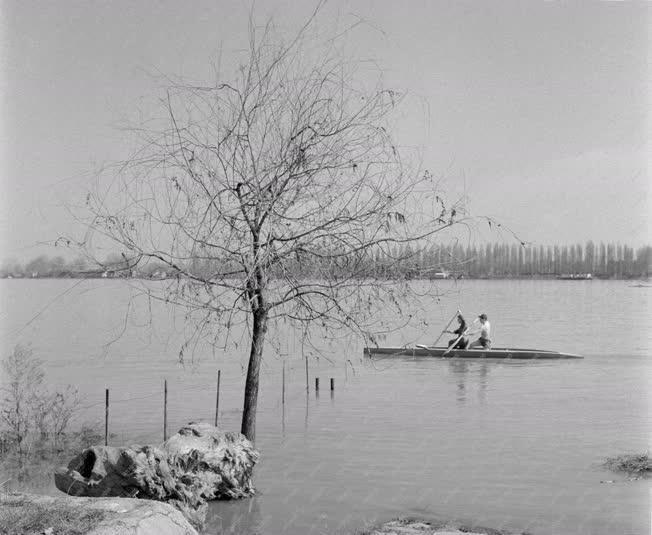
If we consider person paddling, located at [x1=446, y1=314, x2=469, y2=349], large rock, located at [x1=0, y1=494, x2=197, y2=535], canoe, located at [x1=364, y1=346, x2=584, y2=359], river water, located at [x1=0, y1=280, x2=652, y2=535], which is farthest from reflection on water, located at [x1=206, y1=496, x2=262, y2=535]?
person paddling, located at [x1=446, y1=314, x2=469, y2=349]

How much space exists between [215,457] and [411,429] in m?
7.74

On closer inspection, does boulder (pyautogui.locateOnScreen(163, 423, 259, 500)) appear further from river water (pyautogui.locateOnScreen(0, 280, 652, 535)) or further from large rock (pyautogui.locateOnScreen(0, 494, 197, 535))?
large rock (pyautogui.locateOnScreen(0, 494, 197, 535))

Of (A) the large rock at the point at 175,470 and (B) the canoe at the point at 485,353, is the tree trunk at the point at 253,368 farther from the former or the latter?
(B) the canoe at the point at 485,353

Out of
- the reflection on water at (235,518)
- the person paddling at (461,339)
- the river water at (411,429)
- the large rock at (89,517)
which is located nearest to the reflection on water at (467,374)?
the river water at (411,429)

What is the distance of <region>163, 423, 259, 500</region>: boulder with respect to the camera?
9539 mm

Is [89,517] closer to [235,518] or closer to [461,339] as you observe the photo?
[235,518]

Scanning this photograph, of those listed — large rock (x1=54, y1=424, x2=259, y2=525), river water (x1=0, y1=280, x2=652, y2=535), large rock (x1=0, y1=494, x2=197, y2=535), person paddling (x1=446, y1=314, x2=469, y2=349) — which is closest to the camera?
large rock (x1=0, y1=494, x2=197, y2=535)

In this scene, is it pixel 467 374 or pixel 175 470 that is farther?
pixel 467 374

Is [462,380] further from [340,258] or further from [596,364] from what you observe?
[340,258]

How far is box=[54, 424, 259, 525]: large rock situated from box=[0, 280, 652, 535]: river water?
0.40 metres

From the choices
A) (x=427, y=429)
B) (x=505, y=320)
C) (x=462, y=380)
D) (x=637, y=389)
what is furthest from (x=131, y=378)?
(x=505, y=320)

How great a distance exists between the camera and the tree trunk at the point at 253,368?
10156mm

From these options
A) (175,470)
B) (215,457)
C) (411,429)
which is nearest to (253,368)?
(215,457)

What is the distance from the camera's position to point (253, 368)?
10.3 m
